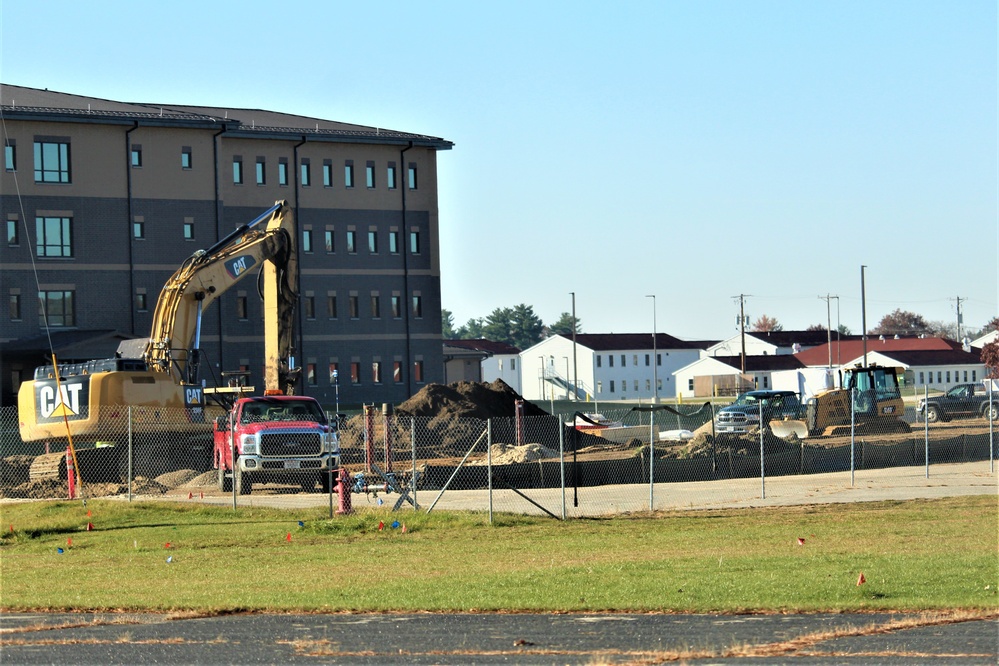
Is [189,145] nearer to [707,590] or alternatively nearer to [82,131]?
[82,131]

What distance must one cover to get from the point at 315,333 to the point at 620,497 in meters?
45.9

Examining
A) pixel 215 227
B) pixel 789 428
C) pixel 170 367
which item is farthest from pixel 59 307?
pixel 789 428

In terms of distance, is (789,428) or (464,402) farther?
(464,402)

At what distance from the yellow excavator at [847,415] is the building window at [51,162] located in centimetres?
3631

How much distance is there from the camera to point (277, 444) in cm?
3027

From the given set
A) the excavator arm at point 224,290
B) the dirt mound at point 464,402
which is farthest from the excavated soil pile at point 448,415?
the excavator arm at point 224,290

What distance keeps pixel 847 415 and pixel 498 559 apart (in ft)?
106

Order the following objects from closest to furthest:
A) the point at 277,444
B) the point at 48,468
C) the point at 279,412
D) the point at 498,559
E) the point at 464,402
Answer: the point at 498,559
the point at 277,444
the point at 279,412
the point at 48,468
the point at 464,402

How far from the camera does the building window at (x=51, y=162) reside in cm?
6431

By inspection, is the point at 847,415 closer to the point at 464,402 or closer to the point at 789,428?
the point at 789,428

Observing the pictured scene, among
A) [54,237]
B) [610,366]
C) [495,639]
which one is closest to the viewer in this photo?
[495,639]

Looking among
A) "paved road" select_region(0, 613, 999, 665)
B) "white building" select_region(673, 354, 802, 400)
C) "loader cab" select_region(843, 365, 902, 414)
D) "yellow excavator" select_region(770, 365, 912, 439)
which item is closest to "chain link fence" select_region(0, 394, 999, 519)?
"yellow excavator" select_region(770, 365, 912, 439)

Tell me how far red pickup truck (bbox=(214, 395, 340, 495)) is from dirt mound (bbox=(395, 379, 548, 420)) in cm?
2262

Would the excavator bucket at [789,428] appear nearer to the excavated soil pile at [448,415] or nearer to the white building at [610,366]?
the excavated soil pile at [448,415]
